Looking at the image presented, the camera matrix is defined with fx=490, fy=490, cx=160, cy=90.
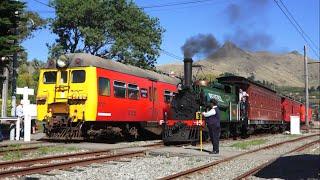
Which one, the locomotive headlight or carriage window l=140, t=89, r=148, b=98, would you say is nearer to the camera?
the locomotive headlight

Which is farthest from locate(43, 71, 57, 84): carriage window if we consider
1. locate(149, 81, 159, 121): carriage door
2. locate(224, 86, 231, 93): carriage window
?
locate(224, 86, 231, 93): carriage window

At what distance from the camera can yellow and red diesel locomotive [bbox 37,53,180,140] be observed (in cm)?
1914

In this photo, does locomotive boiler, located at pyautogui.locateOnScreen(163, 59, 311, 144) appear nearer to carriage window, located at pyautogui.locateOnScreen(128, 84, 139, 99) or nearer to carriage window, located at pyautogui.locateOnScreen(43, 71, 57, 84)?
carriage window, located at pyautogui.locateOnScreen(128, 84, 139, 99)

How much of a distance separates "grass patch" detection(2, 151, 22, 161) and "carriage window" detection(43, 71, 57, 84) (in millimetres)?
5271

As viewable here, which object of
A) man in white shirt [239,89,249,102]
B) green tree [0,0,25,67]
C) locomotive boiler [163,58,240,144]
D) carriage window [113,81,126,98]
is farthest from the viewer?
man in white shirt [239,89,249,102]

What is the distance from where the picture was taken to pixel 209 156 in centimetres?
1617

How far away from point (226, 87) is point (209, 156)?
10.0 meters

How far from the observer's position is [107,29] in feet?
138

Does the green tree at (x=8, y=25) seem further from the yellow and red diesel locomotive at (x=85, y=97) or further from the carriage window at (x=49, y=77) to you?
the yellow and red diesel locomotive at (x=85, y=97)

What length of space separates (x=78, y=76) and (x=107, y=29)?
2288cm

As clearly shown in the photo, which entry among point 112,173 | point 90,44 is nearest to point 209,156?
point 112,173

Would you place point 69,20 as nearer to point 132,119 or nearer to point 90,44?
point 90,44

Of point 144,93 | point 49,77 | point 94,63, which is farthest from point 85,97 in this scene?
point 144,93

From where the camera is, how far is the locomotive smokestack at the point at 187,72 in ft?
68.4
